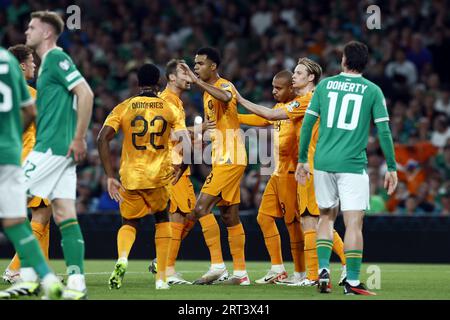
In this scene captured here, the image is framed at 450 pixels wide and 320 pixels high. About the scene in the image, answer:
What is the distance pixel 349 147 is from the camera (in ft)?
29.7

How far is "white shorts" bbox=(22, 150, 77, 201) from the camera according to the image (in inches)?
322

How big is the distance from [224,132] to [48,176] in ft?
10.2

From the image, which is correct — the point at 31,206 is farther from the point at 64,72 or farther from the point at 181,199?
the point at 64,72

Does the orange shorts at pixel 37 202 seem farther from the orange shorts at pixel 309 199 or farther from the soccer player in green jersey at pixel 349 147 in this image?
the soccer player in green jersey at pixel 349 147

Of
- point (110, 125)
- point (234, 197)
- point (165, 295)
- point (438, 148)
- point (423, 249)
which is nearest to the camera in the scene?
point (165, 295)

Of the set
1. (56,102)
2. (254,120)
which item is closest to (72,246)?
(56,102)

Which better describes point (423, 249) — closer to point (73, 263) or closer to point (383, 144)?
point (383, 144)

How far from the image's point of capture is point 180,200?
11250 mm

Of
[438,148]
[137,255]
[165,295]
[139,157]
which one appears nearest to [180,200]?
[139,157]

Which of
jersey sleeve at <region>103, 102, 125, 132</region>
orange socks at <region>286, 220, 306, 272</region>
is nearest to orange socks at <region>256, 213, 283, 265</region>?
orange socks at <region>286, 220, 306, 272</region>

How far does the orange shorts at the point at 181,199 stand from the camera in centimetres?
1123

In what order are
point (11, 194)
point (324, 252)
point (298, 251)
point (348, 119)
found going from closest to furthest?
point (11, 194) → point (348, 119) → point (324, 252) → point (298, 251)

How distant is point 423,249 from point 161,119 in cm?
704

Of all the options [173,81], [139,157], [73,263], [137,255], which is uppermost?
[173,81]
